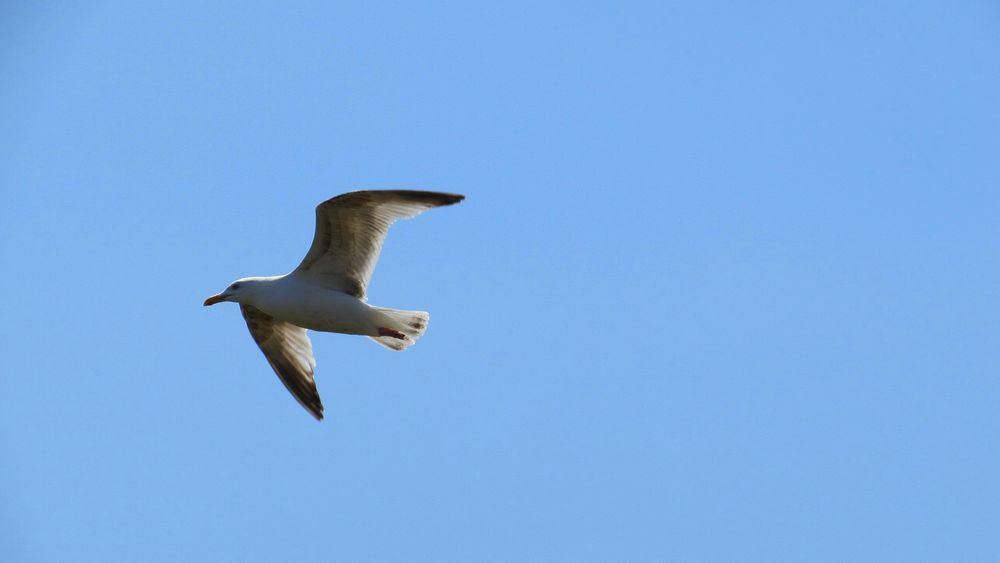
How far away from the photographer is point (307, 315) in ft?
39.2

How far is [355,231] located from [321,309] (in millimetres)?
737

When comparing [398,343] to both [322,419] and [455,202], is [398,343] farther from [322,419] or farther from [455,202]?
[455,202]

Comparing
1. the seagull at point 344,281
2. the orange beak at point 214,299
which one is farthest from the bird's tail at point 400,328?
the orange beak at point 214,299

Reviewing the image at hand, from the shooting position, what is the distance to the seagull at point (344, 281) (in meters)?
11.6

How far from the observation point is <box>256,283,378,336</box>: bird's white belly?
11922 millimetres

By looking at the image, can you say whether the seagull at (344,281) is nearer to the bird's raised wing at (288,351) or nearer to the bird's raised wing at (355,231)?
the bird's raised wing at (355,231)

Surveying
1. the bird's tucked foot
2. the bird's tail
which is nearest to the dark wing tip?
the bird's tail

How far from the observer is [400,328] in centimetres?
1237

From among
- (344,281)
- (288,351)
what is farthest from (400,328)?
(288,351)

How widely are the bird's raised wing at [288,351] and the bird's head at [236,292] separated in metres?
0.44

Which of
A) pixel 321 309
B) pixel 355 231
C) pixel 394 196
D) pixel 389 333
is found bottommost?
pixel 321 309

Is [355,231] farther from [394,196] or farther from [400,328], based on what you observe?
[400,328]

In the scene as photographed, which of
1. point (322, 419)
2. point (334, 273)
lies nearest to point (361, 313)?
point (334, 273)

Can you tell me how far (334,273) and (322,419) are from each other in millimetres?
1580
